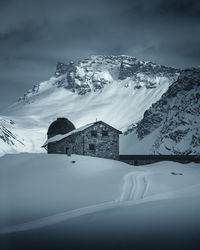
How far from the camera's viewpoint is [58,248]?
1114cm

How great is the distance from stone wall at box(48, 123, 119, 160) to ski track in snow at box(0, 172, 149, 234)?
1657 centimetres

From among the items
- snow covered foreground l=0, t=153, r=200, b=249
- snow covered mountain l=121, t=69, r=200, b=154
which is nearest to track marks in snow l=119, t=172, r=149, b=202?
snow covered foreground l=0, t=153, r=200, b=249

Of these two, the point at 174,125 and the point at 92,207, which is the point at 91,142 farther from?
the point at 174,125

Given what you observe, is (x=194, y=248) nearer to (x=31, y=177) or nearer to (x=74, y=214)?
(x=74, y=214)

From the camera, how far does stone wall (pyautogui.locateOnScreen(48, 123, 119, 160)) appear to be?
4347 centimetres

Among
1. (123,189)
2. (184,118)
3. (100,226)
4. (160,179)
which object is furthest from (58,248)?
(184,118)

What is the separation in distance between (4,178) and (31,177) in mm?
2357

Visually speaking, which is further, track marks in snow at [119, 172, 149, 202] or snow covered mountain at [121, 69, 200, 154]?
snow covered mountain at [121, 69, 200, 154]

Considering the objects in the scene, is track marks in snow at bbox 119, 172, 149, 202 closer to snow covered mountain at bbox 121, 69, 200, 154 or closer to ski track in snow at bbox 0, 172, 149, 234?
ski track in snow at bbox 0, 172, 149, 234

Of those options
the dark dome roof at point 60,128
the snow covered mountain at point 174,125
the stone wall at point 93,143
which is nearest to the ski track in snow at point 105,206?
the stone wall at point 93,143

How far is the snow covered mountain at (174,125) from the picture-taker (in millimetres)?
128250

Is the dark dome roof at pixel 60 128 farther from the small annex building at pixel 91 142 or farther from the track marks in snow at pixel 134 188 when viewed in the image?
the track marks in snow at pixel 134 188

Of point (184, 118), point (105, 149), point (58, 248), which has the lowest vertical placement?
point (58, 248)

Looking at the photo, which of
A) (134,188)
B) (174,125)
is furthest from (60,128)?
(174,125)
